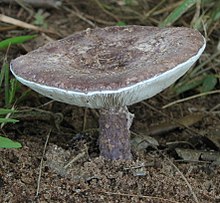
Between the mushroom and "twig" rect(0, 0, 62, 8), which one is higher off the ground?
the mushroom

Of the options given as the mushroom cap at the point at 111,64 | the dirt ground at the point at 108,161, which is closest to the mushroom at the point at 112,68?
the mushroom cap at the point at 111,64

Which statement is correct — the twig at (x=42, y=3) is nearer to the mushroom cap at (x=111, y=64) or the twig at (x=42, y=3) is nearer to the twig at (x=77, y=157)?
the mushroom cap at (x=111, y=64)

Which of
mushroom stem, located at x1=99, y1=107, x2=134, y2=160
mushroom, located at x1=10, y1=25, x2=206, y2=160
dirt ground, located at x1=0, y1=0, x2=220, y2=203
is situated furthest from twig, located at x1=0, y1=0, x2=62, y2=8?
mushroom stem, located at x1=99, y1=107, x2=134, y2=160

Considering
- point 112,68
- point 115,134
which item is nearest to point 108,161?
point 115,134

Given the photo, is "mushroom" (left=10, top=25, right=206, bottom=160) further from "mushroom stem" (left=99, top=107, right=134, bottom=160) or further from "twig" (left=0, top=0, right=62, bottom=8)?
"twig" (left=0, top=0, right=62, bottom=8)

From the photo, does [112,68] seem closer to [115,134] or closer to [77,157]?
[115,134]

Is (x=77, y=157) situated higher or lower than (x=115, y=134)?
lower

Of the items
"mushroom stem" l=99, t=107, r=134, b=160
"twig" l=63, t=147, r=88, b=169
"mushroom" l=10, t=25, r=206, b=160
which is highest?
"mushroom" l=10, t=25, r=206, b=160

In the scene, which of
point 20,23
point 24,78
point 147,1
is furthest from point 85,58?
point 147,1
